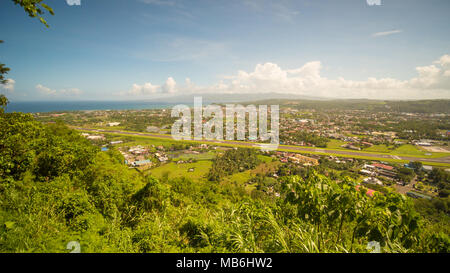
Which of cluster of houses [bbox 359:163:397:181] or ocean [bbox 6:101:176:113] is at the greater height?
ocean [bbox 6:101:176:113]

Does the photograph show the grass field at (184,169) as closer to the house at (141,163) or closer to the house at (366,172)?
the house at (141,163)

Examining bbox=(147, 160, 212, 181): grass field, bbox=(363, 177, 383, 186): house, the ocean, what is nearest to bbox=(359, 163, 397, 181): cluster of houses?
bbox=(363, 177, 383, 186): house

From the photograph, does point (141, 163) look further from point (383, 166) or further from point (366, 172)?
point (383, 166)

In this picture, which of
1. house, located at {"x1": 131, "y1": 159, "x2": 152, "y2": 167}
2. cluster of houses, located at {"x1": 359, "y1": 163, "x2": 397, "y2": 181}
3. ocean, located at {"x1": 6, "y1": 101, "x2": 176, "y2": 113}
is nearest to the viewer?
cluster of houses, located at {"x1": 359, "y1": 163, "x2": 397, "y2": 181}

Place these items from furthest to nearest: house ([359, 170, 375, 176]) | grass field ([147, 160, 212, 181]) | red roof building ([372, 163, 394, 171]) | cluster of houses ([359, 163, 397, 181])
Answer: grass field ([147, 160, 212, 181]) < red roof building ([372, 163, 394, 171]) < house ([359, 170, 375, 176]) < cluster of houses ([359, 163, 397, 181])

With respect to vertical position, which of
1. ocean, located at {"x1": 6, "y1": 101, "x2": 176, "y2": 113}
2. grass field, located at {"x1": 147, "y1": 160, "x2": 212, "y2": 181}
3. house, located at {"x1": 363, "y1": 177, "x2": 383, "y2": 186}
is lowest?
grass field, located at {"x1": 147, "y1": 160, "x2": 212, "y2": 181}

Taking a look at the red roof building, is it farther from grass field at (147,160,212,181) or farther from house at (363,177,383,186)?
grass field at (147,160,212,181)

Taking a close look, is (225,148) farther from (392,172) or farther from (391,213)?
(391,213)

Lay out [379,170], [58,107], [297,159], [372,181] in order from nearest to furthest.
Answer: [372,181], [379,170], [297,159], [58,107]

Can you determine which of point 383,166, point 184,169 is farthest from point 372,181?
point 184,169
